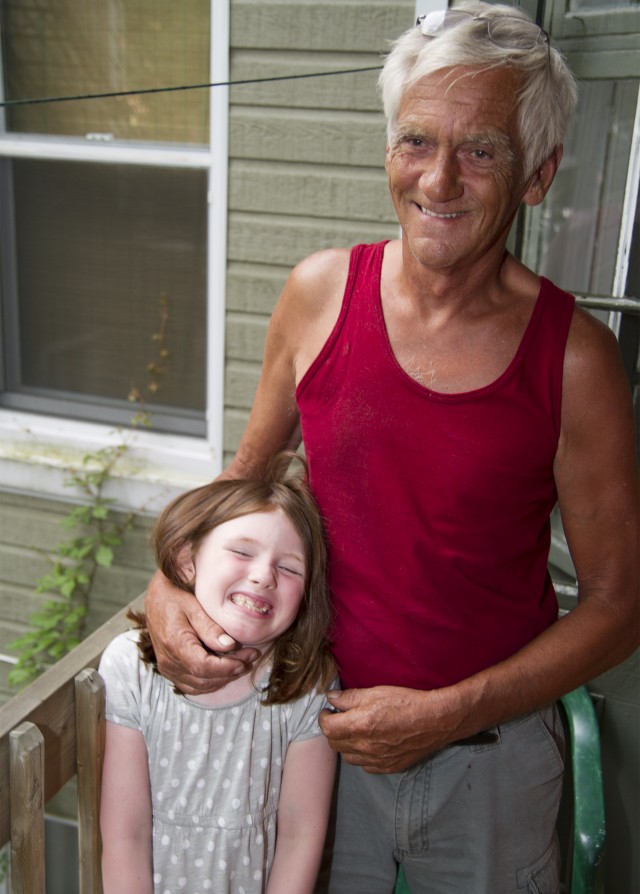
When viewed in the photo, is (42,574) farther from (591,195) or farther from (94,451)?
(591,195)

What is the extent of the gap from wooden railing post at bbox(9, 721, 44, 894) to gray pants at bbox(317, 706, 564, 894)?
21.9 inches

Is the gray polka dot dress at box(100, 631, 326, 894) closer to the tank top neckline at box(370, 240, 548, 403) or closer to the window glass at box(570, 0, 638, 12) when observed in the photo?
the tank top neckline at box(370, 240, 548, 403)

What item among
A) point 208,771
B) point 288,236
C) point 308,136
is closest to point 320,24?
point 308,136

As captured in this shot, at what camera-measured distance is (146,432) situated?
2943 millimetres

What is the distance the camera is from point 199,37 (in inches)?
99.9

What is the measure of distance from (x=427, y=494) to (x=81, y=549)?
73.9 inches

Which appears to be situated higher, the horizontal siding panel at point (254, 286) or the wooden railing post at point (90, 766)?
the horizontal siding panel at point (254, 286)

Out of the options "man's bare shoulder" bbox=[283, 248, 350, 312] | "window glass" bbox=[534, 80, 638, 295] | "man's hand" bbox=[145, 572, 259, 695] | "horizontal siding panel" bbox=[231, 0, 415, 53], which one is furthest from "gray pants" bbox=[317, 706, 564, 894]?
"horizontal siding panel" bbox=[231, 0, 415, 53]

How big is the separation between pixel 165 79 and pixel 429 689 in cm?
201

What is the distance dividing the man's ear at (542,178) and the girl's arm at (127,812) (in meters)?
1.08

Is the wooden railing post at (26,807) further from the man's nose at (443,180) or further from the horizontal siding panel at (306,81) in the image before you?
the horizontal siding panel at (306,81)

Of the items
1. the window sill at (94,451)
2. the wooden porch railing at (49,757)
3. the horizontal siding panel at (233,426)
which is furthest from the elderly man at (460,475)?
the window sill at (94,451)

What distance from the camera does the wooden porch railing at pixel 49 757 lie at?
53.7 inches

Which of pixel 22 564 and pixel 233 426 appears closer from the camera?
pixel 233 426
